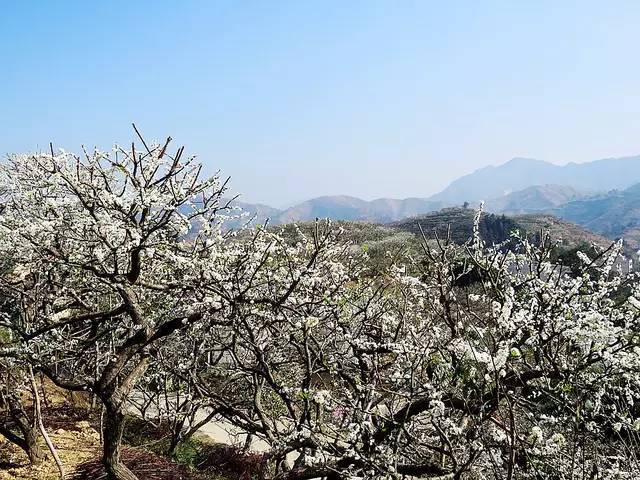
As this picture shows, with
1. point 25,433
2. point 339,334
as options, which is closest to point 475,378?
point 339,334

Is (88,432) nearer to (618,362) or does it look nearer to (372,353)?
(372,353)

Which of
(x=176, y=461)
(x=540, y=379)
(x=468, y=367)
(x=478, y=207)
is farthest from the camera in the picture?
A: (x=176, y=461)

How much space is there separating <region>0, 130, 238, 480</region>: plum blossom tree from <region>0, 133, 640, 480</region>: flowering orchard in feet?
0.10

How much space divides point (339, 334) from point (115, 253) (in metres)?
2.68

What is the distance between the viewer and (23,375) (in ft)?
25.4

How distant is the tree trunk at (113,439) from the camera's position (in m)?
5.41

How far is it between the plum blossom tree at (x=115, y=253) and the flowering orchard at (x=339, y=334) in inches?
1.2

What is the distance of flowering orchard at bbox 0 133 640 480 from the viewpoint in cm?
383

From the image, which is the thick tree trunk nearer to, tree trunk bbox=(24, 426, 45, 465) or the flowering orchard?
tree trunk bbox=(24, 426, 45, 465)

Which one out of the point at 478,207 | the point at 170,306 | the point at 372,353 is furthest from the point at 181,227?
the point at 478,207

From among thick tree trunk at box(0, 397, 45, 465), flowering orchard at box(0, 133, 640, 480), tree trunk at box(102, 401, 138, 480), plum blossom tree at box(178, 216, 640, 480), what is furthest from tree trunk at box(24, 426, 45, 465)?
plum blossom tree at box(178, 216, 640, 480)

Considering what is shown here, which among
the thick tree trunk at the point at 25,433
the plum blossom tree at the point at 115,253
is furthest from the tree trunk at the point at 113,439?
the thick tree trunk at the point at 25,433

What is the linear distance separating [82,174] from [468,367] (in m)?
5.36

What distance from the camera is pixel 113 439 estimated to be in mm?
5523
